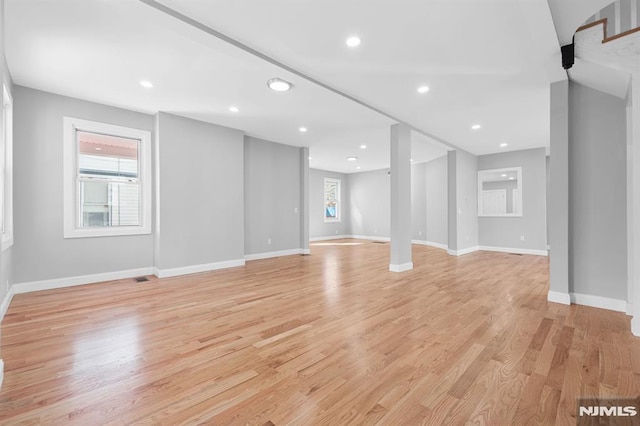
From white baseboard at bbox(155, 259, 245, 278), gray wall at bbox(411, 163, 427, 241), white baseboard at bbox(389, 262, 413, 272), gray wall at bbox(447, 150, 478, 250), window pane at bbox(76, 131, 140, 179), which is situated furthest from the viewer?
gray wall at bbox(411, 163, 427, 241)

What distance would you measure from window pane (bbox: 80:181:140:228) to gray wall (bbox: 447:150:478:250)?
6915mm

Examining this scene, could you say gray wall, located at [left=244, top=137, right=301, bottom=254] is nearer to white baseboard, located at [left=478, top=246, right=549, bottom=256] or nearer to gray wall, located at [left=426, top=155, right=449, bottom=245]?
gray wall, located at [left=426, top=155, right=449, bottom=245]

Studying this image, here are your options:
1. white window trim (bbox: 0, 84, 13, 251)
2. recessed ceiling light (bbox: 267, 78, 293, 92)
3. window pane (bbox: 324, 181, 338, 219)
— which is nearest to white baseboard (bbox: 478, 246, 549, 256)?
window pane (bbox: 324, 181, 338, 219)

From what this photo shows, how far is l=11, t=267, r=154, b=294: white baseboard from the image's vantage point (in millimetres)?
3684

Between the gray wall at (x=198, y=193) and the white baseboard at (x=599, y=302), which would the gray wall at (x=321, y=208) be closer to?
the gray wall at (x=198, y=193)

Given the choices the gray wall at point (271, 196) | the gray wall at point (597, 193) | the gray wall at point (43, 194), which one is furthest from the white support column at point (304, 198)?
the gray wall at point (597, 193)

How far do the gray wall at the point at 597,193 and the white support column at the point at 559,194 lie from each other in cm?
13

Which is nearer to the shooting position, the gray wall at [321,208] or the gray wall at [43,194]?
the gray wall at [43,194]

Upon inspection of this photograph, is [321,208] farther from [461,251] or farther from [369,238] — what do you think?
[461,251]

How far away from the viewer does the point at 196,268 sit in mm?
4992

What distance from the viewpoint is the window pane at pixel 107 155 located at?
13.9ft

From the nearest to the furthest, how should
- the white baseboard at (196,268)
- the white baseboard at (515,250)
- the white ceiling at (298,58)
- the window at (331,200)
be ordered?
the white ceiling at (298,58)
the white baseboard at (196,268)
the white baseboard at (515,250)
the window at (331,200)

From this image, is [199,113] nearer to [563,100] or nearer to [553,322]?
[563,100]

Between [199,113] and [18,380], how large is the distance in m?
4.00
